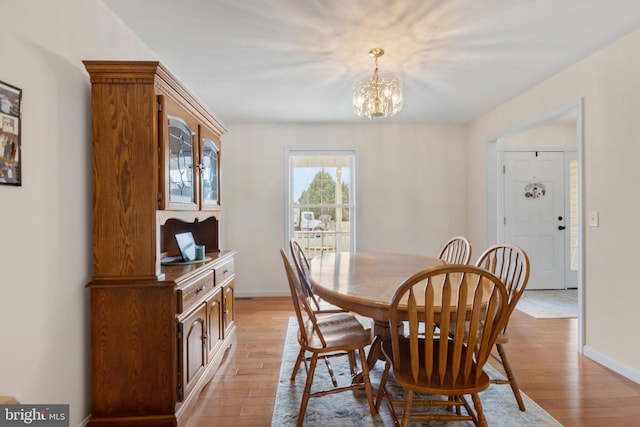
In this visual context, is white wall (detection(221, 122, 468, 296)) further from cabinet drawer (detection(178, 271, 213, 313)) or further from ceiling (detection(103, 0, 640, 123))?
cabinet drawer (detection(178, 271, 213, 313))

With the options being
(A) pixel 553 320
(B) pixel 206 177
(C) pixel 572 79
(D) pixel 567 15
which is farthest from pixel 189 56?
(A) pixel 553 320

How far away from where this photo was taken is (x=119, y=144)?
1661 mm

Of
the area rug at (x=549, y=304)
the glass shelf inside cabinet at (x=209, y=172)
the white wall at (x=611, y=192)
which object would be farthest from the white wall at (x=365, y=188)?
the white wall at (x=611, y=192)

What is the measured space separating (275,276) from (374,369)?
2.29m

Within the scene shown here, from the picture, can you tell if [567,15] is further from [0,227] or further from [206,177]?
[0,227]

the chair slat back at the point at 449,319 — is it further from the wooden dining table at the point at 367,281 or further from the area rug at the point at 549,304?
the area rug at the point at 549,304

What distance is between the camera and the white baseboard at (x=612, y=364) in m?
2.20

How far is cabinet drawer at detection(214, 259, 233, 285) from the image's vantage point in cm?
238

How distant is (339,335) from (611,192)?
234 cm

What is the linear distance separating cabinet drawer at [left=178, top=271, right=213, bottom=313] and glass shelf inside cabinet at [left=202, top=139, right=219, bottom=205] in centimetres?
62

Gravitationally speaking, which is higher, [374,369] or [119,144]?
[119,144]

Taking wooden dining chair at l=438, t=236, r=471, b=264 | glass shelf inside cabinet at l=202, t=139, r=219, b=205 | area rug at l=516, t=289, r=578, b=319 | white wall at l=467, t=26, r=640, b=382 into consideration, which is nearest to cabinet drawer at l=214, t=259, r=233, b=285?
glass shelf inside cabinet at l=202, t=139, r=219, b=205

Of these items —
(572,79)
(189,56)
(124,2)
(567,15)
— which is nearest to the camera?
(124,2)

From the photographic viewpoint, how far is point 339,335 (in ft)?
6.11
